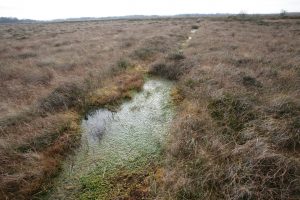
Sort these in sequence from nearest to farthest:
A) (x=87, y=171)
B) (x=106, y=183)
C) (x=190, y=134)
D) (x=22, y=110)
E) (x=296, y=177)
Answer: (x=296, y=177)
(x=106, y=183)
(x=87, y=171)
(x=190, y=134)
(x=22, y=110)

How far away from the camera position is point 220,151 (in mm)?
4246

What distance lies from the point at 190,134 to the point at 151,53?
31.5ft

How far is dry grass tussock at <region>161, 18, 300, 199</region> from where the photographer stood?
349cm

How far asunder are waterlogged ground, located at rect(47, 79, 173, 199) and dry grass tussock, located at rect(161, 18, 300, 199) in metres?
0.66

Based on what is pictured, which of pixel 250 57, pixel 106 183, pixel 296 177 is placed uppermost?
pixel 250 57

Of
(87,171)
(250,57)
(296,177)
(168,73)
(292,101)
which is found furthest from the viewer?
(250,57)

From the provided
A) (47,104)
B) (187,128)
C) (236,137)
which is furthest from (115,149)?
(47,104)

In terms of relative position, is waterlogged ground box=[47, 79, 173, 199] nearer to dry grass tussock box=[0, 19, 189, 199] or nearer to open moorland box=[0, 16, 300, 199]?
open moorland box=[0, 16, 300, 199]

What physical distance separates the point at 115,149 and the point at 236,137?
2798 millimetres

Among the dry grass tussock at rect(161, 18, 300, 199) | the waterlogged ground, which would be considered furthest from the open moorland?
the waterlogged ground

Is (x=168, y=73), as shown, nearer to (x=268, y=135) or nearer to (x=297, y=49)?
(x=268, y=135)

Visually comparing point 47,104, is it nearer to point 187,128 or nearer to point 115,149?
point 115,149

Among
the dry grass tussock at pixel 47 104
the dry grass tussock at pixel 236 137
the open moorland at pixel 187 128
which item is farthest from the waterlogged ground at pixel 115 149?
the dry grass tussock at pixel 236 137

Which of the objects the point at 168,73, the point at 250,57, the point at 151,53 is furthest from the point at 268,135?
the point at 151,53
